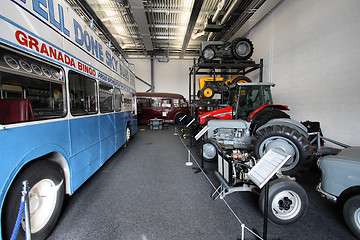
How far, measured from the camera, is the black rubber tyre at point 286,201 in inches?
74.9

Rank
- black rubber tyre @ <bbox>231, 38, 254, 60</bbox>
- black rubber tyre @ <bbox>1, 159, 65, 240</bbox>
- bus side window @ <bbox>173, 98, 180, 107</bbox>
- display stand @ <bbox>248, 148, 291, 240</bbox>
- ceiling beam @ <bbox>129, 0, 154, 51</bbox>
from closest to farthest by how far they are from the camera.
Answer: black rubber tyre @ <bbox>1, 159, 65, 240</bbox> → display stand @ <bbox>248, 148, 291, 240</bbox> → ceiling beam @ <bbox>129, 0, 154, 51</bbox> → black rubber tyre @ <bbox>231, 38, 254, 60</bbox> → bus side window @ <bbox>173, 98, 180, 107</bbox>

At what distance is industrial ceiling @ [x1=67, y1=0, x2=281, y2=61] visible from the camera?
6.52m

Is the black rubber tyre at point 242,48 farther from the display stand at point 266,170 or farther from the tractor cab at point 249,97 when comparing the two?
the display stand at point 266,170

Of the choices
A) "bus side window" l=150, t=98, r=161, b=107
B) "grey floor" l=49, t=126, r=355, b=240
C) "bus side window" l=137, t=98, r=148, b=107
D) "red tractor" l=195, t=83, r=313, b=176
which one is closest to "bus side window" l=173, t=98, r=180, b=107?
"bus side window" l=150, t=98, r=161, b=107

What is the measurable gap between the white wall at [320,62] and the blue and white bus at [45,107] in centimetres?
611

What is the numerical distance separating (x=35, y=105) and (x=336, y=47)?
6.79 meters

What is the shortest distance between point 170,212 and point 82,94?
2.51 metres

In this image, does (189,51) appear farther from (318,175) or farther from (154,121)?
(318,175)

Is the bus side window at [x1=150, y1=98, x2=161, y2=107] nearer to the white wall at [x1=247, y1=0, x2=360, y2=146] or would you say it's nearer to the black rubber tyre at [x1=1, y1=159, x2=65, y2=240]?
the white wall at [x1=247, y1=0, x2=360, y2=146]

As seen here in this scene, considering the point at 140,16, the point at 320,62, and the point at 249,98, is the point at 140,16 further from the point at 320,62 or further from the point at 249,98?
the point at 320,62

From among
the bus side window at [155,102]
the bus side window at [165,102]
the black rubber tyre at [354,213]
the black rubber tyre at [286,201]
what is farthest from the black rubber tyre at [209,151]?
the bus side window at [155,102]

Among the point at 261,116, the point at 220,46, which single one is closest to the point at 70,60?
the point at 261,116

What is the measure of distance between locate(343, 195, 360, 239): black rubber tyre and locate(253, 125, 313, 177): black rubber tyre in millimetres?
1384

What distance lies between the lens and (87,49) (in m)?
2.78
